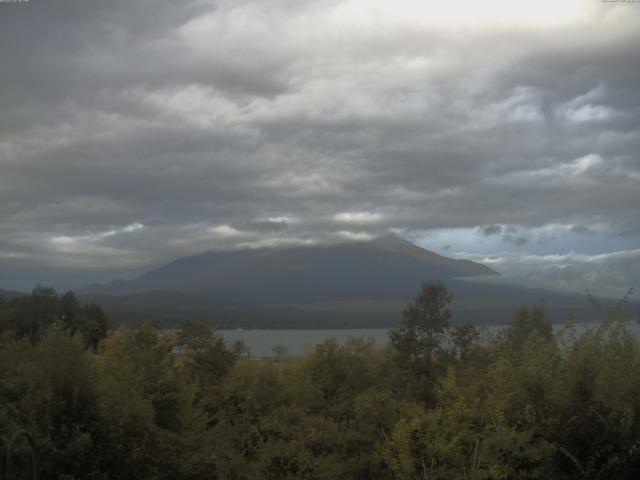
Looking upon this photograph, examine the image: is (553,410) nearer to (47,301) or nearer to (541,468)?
(541,468)

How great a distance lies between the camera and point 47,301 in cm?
5256

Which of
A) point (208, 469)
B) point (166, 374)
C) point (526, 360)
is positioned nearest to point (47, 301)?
point (166, 374)

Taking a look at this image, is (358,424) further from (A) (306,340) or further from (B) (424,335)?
(A) (306,340)

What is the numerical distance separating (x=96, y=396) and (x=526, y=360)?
680 cm

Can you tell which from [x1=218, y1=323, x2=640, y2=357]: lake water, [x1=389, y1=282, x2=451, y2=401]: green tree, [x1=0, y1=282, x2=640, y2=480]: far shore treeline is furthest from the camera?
[x1=389, y1=282, x2=451, y2=401]: green tree

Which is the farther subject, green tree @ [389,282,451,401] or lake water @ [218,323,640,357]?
green tree @ [389,282,451,401]

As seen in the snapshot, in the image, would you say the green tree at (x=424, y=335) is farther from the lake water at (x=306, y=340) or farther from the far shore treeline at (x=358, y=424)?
the far shore treeline at (x=358, y=424)

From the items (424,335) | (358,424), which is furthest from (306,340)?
(358,424)

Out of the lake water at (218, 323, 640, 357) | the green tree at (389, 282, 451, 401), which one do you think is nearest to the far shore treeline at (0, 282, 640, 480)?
the lake water at (218, 323, 640, 357)

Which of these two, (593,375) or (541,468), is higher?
(593,375)

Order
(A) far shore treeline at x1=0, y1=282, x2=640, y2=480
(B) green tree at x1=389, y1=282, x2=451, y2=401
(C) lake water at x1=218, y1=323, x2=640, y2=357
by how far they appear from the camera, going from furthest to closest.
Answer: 1. (B) green tree at x1=389, y1=282, x2=451, y2=401
2. (C) lake water at x1=218, y1=323, x2=640, y2=357
3. (A) far shore treeline at x1=0, y1=282, x2=640, y2=480

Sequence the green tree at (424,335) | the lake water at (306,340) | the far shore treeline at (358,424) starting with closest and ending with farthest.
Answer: the far shore treeline at (358,424)
the lake water at (306,340)
the green tree at (424,335)

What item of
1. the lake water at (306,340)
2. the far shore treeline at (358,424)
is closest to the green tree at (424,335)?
the lake water at (306,340)

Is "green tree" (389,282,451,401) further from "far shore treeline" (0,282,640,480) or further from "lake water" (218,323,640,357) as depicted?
"far shore treeline" (0,282,640,480)
